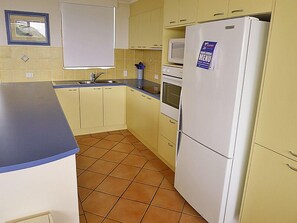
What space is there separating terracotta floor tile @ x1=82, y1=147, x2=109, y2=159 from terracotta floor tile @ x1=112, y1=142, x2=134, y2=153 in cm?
18

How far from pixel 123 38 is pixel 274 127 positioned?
3.60m

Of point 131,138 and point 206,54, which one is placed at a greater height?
point 206,54

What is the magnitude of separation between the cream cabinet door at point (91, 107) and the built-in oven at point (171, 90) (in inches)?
58.5

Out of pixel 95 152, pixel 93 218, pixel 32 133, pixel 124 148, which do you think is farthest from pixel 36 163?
pixel 124 148

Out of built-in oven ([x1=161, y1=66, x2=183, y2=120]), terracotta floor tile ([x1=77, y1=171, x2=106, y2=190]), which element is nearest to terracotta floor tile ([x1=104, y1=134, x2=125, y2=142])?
terracotta floor tile ([x1=77, y1=171, x2=106, y2=190])

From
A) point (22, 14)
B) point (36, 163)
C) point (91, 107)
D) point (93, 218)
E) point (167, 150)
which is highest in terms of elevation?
point (22, 14)

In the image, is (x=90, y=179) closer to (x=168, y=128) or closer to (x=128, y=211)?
(x=128, y=211)

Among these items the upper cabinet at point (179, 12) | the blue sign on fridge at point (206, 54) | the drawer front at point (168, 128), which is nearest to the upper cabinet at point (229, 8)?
the upper cabinet at point (179, 12)

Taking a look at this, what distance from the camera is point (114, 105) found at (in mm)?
4277

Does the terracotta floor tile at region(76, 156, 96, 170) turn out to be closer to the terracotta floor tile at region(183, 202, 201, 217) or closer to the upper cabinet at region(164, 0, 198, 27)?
the terracotta floor tile at region(183, 202, 201, 217)

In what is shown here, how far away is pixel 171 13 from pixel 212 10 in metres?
0.76

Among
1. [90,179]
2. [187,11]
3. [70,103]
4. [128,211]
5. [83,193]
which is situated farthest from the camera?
[70,103]

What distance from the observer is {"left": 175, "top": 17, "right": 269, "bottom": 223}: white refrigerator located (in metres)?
1.67

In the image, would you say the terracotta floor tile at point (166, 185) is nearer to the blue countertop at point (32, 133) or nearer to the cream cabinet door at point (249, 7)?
the blue countertop at point (32, 133)
